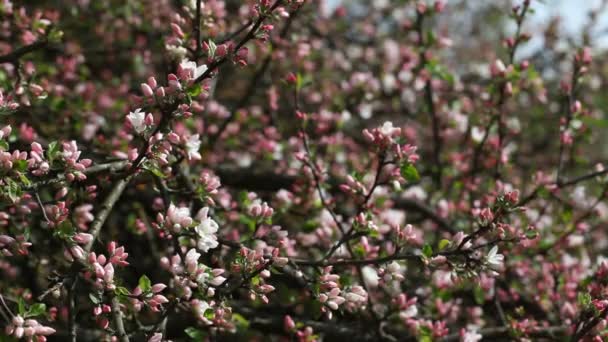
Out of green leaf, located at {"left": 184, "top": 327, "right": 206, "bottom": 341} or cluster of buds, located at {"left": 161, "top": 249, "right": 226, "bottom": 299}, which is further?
green leaf, located at {"left": 184, "top": 327, "right": 206, "bottom": 341}

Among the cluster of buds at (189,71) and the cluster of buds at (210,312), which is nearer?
the cluster of buds at (189,71)

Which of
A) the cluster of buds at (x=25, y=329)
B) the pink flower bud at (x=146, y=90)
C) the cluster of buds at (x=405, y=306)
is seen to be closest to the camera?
the cluster of buds at (x=25, y=329)

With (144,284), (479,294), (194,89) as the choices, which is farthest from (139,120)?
(479,294)

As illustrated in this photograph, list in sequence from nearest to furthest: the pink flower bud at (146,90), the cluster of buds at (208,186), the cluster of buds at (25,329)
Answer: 1. the cluster of buds at (25,329)
2. the pink flower bud at (146,90)
3. the cluster of buds at (208,186)

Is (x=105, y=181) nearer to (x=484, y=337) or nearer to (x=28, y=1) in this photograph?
→ (x=484, y=337)

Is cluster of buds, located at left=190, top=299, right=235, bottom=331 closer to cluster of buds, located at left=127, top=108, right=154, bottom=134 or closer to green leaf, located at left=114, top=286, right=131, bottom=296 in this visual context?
green leaf, located at left=114, top=286, right=131, bottom=296

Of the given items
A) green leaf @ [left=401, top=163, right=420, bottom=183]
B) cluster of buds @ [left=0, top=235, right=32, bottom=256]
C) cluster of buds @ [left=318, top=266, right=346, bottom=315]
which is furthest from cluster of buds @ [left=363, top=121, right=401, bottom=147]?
cluster of buds @ [left=0, top=235, right=32, bottom=256]

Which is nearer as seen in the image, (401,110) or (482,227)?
(482,227)

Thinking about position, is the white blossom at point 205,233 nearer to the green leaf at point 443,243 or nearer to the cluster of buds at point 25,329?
the cluster of buds at point 25,329

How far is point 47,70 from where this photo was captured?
157 inches

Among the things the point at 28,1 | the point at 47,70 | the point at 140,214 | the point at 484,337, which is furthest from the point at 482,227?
the point at 28,1

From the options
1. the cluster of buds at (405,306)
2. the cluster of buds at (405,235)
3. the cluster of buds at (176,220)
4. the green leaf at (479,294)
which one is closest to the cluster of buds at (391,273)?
the cluster of buds at (405,235)

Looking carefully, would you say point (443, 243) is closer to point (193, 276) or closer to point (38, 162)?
point (193, 276)

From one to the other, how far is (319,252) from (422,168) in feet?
5.44
